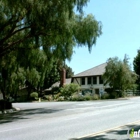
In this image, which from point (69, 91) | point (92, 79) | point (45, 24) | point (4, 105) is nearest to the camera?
point (45, 24)

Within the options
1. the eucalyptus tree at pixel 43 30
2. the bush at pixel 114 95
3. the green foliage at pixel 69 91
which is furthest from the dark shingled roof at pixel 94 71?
the eucalyptus tree at pixel 43 30

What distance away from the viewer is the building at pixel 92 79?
58250 mm


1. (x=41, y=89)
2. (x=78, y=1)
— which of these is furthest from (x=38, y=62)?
(x=41, y=89)

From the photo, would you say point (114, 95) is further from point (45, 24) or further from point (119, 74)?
point (45, 24)

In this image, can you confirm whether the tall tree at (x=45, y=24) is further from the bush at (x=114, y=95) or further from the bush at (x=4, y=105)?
the bush at (x=114, y=95)

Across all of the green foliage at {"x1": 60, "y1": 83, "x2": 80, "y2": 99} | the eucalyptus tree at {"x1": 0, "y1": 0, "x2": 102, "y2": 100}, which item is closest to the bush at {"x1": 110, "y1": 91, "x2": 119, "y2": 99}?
the green foliage at {"x1": 60, "y1": 83, "x2": 80, "y2": 99}

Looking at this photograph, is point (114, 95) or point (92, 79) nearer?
point (114, 95)

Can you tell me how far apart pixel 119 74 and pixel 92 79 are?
56.5 feet

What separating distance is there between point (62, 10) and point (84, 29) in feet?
12.2

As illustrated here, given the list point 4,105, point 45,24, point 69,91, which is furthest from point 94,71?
point 45,24

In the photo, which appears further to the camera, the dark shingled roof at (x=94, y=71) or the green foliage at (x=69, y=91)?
the dark shingled roof at (x=94, y=71)

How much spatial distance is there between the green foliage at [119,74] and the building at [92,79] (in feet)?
43.2

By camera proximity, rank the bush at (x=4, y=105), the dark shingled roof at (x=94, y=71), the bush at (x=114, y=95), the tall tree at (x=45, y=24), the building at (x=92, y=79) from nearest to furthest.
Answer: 1. the tall tree at (x=45, y=24)
2. the bush at (x=4, y=105)
3. the bush at (x=114, y=95)
4. the building at (x=92, y=79)
5. the dark shingled roof at (x=94, y=71)

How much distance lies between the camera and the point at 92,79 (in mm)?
59750
